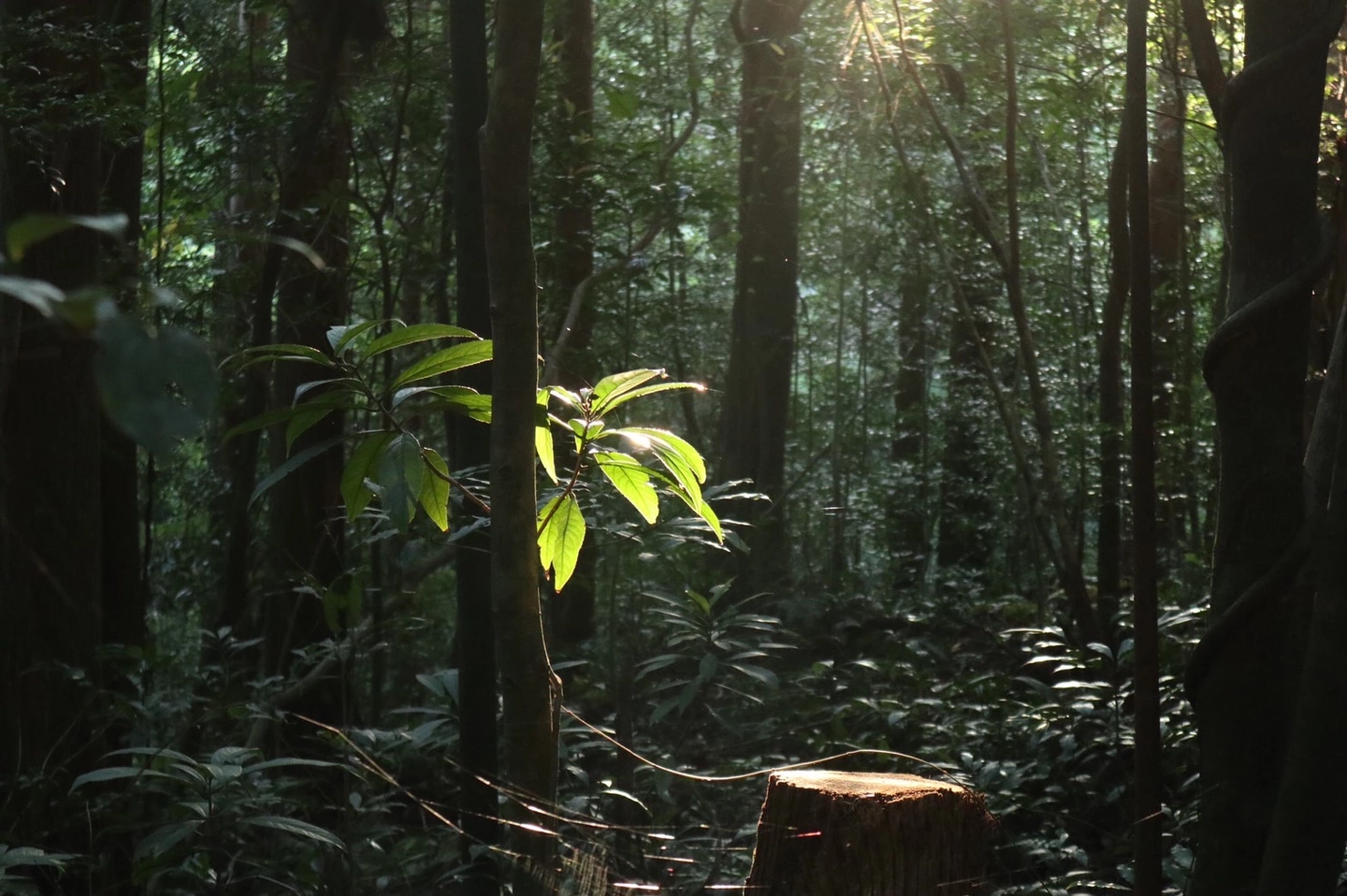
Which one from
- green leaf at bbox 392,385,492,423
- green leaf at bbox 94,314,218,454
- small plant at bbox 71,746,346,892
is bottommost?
small plant at bbox 71,746,346,892

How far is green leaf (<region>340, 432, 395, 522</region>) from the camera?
1869mm

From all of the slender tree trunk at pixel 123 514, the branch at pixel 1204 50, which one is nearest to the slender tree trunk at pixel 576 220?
the slender tree trunk at pixel 123 514

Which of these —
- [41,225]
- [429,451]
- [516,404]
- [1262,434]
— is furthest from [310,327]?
[41,225]

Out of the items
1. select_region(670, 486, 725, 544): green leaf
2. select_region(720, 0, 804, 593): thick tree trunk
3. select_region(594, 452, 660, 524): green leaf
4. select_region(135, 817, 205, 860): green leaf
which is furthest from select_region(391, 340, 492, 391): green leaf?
select_region(720, 0, 804, 593): thick tree trunk

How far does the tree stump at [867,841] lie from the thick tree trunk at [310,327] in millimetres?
4175

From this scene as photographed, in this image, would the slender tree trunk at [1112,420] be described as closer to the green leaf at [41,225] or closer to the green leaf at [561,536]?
the green leaf at [561,536]

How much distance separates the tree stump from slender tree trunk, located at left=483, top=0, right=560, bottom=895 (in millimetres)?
528

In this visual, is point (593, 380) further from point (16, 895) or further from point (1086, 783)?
point (16, 895)

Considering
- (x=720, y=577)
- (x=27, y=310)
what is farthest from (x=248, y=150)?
(x=720, y=577)

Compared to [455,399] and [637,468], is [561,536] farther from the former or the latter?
[455,399]

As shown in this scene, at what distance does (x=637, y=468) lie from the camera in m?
1.96

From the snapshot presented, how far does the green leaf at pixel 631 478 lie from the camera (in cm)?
195

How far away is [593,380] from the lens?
6246 millimetres

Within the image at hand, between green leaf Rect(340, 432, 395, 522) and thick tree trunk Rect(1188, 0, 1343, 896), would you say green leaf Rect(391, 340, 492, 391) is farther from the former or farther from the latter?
thick tree trunk Rect(1188, 0, 1343, 896)
